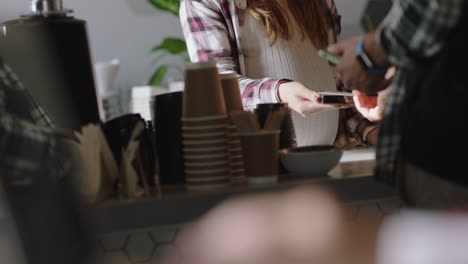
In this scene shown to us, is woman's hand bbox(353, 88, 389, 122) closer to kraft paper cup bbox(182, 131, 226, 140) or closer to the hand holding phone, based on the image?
the hand holding phone

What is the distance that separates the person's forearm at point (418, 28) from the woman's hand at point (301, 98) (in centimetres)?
68

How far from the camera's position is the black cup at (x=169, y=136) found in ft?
4.54

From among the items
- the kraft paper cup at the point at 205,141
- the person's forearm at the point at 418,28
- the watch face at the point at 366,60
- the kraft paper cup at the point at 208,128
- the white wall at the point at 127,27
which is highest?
the person's forearm at the point at 418,28

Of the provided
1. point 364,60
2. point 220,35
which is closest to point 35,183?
point 364,60

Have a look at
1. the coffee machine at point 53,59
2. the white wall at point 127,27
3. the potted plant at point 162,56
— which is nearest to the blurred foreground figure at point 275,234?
the coffee machine at point 53,59

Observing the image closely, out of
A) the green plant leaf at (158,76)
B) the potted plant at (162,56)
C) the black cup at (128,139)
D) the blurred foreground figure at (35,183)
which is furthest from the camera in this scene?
the green plant leaf at (158,76)

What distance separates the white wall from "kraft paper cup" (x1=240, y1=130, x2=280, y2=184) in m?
4.78

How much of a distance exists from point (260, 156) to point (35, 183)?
0.43 m

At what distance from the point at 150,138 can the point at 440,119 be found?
64 cm

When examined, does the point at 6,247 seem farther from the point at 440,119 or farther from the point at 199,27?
the point at 199,27

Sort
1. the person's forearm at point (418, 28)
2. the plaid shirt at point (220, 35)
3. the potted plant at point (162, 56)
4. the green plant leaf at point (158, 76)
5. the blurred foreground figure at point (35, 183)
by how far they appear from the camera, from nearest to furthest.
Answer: the person's forearm at point (418, 28) < the blurred foreground figure at point (35, 183) < the plaid shirt at point (220, 35) < the potted plant at point (162, 56) < the green plant leaf at point (158, 76)

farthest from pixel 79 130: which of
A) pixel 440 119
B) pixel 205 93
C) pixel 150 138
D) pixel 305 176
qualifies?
pixel 440 119

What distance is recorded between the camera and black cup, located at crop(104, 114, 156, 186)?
1.33 m

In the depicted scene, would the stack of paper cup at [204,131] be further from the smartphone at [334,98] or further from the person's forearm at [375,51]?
the smartphone at [334,98]
